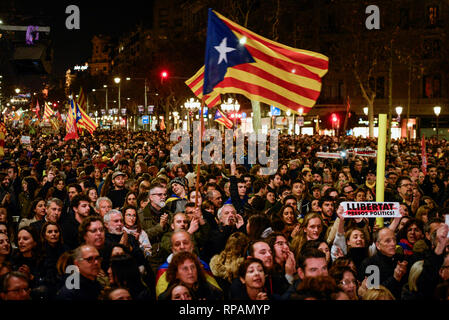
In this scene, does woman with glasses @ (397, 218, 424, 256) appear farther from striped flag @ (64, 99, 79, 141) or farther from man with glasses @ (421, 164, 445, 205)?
striped flag @ (64, 99, 79, 141)

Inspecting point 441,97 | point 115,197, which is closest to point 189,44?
point 441,97

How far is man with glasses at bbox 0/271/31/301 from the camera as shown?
4312 mm

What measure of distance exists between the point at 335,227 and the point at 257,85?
213cm

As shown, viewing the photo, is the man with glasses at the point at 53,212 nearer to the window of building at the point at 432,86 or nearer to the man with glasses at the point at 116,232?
the man with glasses at the point at 116,232

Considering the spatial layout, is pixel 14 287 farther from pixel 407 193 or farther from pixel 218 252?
pixel 407 193

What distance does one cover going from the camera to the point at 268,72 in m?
7.12

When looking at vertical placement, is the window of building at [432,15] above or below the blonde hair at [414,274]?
above

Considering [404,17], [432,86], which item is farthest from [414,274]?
[432,86]

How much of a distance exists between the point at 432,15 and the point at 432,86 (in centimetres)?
681

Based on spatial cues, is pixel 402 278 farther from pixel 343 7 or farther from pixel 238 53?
pixel 343 7

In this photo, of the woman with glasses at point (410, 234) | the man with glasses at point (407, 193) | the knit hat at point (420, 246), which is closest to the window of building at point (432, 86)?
the man with glasses at point (407, 193)

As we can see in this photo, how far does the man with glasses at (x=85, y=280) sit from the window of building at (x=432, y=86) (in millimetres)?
52628

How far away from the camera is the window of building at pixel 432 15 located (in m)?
50.7
